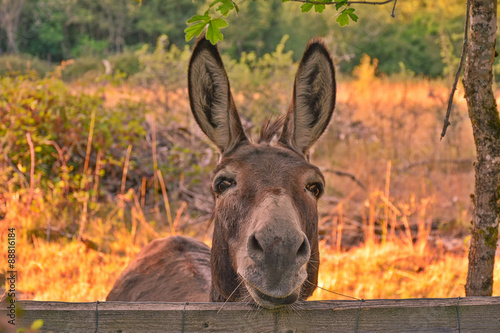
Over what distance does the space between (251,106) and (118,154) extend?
4518mm

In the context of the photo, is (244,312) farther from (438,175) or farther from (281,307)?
(438,175)

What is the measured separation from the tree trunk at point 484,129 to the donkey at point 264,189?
772 millimetres

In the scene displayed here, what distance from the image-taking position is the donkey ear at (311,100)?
2.55 m

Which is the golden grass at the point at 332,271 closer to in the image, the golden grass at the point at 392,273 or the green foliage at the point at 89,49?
the golden grass at the point at 392,273

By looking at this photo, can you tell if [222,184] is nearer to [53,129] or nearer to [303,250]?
[303,250]

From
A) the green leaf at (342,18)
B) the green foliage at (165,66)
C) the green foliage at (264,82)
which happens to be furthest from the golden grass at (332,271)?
the green foliage at (165,66)

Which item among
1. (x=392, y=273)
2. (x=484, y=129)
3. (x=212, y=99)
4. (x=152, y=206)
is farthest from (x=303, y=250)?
(x=152, y=206)

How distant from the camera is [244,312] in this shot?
184 centimetres

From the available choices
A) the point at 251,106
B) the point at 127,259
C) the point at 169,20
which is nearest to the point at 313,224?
the point at 127,259

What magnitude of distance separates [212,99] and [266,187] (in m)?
0.78

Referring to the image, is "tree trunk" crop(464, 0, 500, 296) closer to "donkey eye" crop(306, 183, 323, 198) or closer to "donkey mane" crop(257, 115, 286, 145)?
"donkey eye" crop(306, 183, 323, 198)

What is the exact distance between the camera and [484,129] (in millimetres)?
2484

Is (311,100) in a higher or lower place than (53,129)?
lower

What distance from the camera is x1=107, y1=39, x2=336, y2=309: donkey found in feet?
5.71
